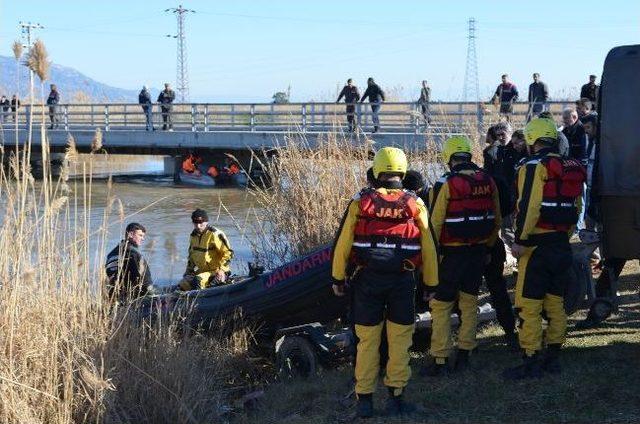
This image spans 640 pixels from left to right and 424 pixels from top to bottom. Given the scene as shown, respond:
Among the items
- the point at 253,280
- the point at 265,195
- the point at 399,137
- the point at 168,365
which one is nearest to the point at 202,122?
the point at 399,137

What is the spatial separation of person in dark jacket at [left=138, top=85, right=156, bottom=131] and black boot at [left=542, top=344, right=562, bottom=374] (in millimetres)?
23144

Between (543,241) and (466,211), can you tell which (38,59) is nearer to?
(466,211)

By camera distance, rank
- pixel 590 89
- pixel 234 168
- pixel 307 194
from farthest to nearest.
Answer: pixel 234 168, pixel 590 89, pixel 307 194

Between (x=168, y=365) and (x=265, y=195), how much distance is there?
446 centimetres

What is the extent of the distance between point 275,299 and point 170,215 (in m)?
13.0

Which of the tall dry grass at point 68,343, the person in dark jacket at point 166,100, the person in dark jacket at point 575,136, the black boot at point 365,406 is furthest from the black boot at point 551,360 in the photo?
the person in dark jacket at point 166,100

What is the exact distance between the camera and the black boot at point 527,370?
557cm

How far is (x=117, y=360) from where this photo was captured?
5.22m

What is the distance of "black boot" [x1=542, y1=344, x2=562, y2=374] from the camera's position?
222 inches

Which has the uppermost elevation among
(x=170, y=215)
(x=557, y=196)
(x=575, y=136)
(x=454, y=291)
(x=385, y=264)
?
(x=575, y=136)

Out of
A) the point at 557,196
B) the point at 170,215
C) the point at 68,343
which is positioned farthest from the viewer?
the point at 170,215

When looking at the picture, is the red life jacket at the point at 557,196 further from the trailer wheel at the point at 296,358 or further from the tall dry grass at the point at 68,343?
the tall dry grass at the point at 68,343

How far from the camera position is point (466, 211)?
5777mm

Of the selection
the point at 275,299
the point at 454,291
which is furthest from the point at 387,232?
A: the point at 275,299
